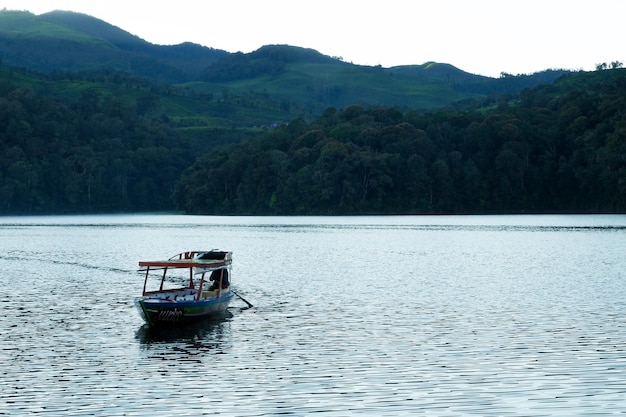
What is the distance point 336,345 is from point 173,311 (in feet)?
46.2

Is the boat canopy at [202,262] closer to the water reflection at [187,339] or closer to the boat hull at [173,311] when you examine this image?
the boat hull at [173,311]

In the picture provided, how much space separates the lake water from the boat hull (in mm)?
1133

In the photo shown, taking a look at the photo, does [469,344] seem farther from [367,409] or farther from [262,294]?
[262,294]

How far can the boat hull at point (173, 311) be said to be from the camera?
5706cm

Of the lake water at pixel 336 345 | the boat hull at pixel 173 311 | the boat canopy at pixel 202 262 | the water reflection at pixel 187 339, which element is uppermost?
the boat canopy at pixel 202 262

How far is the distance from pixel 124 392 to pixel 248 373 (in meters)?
6.49

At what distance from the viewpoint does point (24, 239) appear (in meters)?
176

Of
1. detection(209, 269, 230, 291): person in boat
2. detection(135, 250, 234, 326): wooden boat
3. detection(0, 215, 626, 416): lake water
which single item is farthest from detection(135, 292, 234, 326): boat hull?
detection(209, 269, 230, 291): person in boat

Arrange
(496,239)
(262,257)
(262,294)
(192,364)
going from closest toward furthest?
(192,364) < (262,294) < (262,257) < (496,239)

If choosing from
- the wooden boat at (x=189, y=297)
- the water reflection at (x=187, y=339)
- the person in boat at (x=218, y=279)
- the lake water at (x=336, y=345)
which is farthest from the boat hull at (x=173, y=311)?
the person in boat at (x=218, y=279)

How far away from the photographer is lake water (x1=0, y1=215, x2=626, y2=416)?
35.8 meters

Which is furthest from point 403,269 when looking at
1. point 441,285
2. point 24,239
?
point 24,239

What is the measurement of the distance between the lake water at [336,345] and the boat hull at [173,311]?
1.13m

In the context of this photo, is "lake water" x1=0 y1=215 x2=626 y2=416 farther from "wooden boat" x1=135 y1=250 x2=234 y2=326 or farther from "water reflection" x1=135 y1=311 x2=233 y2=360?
"wooden boat" x1=135 y1=250 x2=234 y2=326
